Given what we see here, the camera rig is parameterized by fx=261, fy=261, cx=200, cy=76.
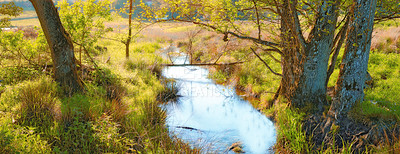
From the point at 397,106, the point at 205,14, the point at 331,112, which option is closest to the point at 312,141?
the point at 331,112

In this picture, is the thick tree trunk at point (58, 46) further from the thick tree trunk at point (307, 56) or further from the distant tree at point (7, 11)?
the thick tree trunk at point (307, 56)

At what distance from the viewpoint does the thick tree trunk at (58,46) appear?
18.3 feet

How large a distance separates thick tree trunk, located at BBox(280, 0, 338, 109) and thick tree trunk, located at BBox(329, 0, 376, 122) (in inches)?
19.0

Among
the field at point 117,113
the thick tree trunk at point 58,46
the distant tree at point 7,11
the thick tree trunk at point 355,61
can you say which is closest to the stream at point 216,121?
the field at point 117,113

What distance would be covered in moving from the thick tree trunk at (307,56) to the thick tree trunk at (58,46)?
4921mm

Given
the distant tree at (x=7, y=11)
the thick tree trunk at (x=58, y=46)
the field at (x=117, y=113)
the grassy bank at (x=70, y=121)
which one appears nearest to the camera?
the grassy bank at (x=70, y=121)

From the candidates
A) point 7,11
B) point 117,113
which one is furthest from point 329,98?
point 7,11

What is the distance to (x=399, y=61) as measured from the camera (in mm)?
8312

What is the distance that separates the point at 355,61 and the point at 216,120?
3862 mm

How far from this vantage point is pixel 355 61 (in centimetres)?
452

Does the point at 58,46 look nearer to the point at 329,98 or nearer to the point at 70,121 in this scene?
the point at 70,121

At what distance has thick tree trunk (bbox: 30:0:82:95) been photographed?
5.58 m

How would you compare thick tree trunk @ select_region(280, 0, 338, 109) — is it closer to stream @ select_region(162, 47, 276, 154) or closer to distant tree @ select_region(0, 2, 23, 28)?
stream @ select_region(162, 47, 276, 154)

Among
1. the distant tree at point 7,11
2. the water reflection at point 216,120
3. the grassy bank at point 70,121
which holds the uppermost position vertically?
the distant tree at point 7,11
